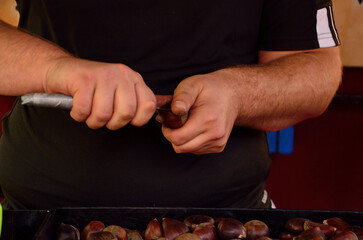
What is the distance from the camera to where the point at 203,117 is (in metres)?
0.89

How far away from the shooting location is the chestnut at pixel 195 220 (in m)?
0.80

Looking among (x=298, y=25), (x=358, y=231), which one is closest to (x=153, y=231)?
(x=358, y=231)

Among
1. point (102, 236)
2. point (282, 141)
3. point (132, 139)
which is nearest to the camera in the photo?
point (102, 236)

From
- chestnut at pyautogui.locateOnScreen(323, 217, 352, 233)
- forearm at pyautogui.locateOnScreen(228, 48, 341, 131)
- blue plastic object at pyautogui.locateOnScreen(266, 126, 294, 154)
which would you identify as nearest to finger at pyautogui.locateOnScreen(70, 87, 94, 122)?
forearm at pyautogui.locateOnScreen(228, 48, 341, 131)

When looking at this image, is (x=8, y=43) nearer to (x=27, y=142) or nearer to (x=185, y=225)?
(x=27, y=142)

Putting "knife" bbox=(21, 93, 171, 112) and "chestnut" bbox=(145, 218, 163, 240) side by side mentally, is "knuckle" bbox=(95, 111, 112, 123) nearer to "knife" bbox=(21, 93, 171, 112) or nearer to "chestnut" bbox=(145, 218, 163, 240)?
"knife" bbox=(21, 93, 171, 112)

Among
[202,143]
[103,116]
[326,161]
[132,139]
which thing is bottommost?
[326,161]

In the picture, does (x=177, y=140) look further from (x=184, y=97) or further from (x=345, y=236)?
(x=345, y=236)

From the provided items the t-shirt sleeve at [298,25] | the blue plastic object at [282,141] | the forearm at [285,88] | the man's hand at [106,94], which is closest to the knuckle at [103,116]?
the man's hand at [106,94]

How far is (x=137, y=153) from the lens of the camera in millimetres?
1118

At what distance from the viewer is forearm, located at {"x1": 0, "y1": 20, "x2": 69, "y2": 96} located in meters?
0.89

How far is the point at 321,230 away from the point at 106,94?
433mm

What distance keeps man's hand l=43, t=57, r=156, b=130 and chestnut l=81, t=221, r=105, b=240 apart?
0.17 metres

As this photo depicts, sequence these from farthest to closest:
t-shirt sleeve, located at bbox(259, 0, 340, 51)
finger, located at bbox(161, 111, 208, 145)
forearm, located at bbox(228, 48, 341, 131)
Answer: t-shirt sleeve, located at bbox(259, 0, 340, 51)
forearm, located at bbox(228, 48, 341, 131)
finger, located at bbox(161, 111, 208, 145)
